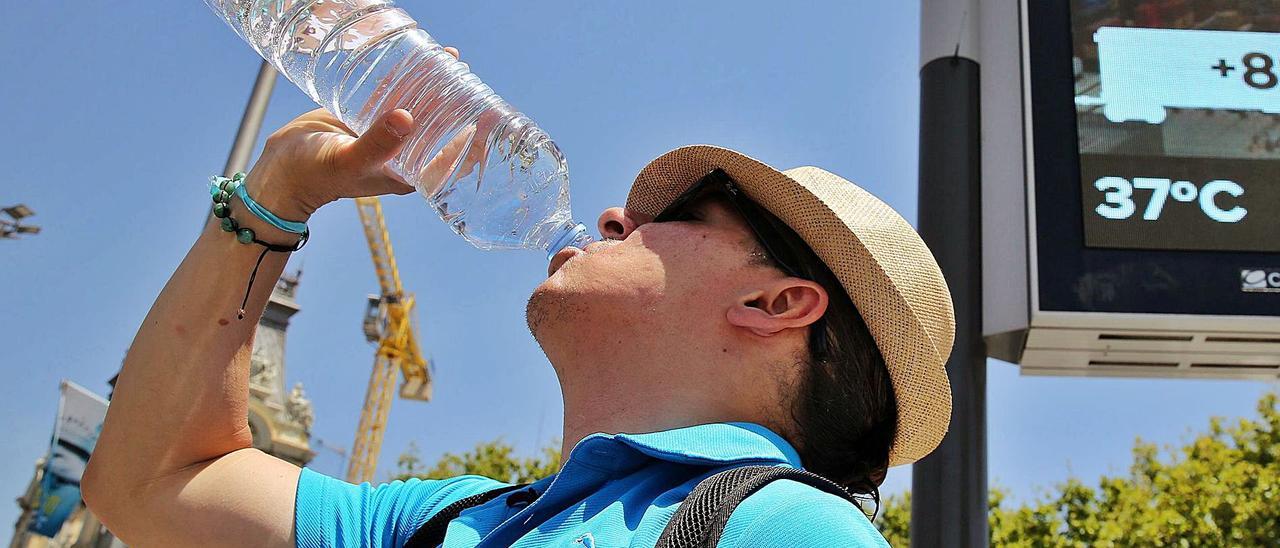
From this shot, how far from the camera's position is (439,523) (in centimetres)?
181

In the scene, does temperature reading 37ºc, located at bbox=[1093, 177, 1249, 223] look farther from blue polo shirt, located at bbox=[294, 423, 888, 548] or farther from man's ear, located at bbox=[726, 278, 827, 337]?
blue polo shirt, located at bbox=[294, 423, 888, 548]

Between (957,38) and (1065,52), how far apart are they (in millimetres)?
395

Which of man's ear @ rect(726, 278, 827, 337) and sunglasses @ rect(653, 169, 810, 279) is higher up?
sunglasses @ rect(653, 169, 810, 279)

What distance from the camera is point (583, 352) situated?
205 cm

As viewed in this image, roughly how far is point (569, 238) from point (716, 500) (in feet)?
4.20

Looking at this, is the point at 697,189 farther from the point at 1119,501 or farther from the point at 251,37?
→ the point at 1119,501

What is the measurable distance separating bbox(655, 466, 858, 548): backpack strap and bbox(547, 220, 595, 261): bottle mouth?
109cm

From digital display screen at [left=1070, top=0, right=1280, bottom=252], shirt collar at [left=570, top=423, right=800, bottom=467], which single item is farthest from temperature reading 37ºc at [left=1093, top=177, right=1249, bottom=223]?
shirt collar at [left=570, top=423, right=800, bottom=467]

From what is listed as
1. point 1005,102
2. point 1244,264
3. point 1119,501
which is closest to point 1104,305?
point 1244,264

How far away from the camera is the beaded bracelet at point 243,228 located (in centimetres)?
207

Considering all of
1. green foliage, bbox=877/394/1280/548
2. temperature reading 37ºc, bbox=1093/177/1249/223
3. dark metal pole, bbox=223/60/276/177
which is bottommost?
green foliage, bbox=877/394/1280/548

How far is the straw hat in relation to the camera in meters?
2.02

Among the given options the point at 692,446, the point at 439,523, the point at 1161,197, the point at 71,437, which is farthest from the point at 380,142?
the point at 71,437

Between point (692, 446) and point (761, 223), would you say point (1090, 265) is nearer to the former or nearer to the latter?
point (761, 223)
